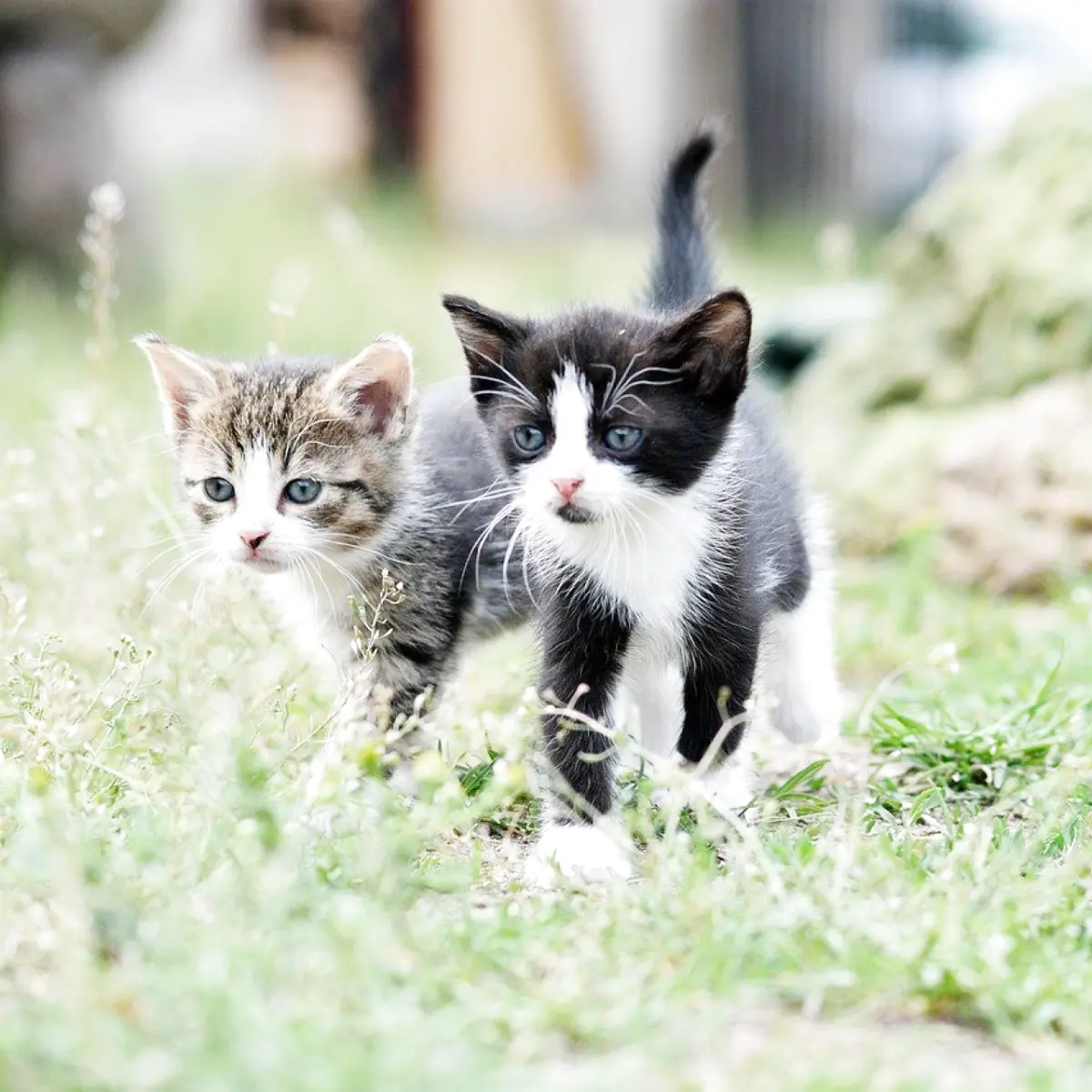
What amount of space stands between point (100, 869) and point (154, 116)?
11302mm

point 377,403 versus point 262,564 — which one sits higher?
point 377,403

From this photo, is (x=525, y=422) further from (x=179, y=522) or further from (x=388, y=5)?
(x=388, y=5)

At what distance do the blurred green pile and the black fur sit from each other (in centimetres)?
223

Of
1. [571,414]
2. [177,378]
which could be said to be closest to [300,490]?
[177,378]

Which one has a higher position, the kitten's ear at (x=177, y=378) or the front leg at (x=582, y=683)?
the kitten's ear at (x=177, y=378)

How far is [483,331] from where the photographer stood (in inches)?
122

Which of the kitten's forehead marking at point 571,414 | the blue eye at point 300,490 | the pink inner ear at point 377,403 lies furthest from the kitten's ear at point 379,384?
the kitten's forehead marking at point 571,414

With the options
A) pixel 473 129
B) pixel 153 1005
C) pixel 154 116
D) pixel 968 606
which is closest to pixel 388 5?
pixel 473 129

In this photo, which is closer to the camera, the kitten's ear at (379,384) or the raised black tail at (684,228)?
the kitten's ear at (379,384)

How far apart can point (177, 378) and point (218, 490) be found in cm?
31

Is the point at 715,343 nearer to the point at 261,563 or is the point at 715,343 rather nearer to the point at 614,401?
the point at 614,401

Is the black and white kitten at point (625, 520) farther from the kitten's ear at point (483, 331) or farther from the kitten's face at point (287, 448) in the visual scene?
the kitten's face at point (287, 448)

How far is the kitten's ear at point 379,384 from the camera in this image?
3498 mm

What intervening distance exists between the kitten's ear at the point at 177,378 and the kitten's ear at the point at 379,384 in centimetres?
29
